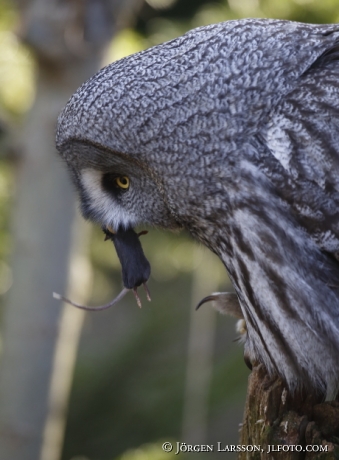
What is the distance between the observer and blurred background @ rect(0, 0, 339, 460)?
379cm

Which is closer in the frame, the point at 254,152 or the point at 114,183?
the point at 254,152

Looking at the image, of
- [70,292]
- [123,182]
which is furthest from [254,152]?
[70,292]

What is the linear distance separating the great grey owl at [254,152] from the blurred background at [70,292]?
4.44ft

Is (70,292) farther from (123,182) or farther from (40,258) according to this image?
(123,182)

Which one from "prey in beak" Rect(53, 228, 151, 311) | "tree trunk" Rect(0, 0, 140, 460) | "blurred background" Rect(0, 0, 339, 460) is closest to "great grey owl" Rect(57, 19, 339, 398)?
"prey in beak" Rect(53, 228, 151, 311)

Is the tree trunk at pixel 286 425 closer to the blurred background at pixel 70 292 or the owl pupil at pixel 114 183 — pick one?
the owl pupil at pixel 114 183

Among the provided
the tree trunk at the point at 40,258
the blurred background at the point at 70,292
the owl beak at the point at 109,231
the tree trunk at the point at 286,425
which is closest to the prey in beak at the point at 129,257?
the owl beak at the point at 109,231

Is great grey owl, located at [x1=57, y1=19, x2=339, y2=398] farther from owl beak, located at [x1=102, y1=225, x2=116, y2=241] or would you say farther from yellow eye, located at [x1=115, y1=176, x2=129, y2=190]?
owl beak, located at [x1=102, y1=225, x2=116, y2=241]

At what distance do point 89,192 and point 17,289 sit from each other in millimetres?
1847

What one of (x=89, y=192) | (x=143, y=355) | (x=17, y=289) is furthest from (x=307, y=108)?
(x=143, y=355)

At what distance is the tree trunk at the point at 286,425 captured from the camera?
1781 millimetres

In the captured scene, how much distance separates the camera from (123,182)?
2.17m

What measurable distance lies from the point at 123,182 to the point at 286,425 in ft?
2.80

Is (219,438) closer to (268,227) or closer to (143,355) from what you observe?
(143,355)
